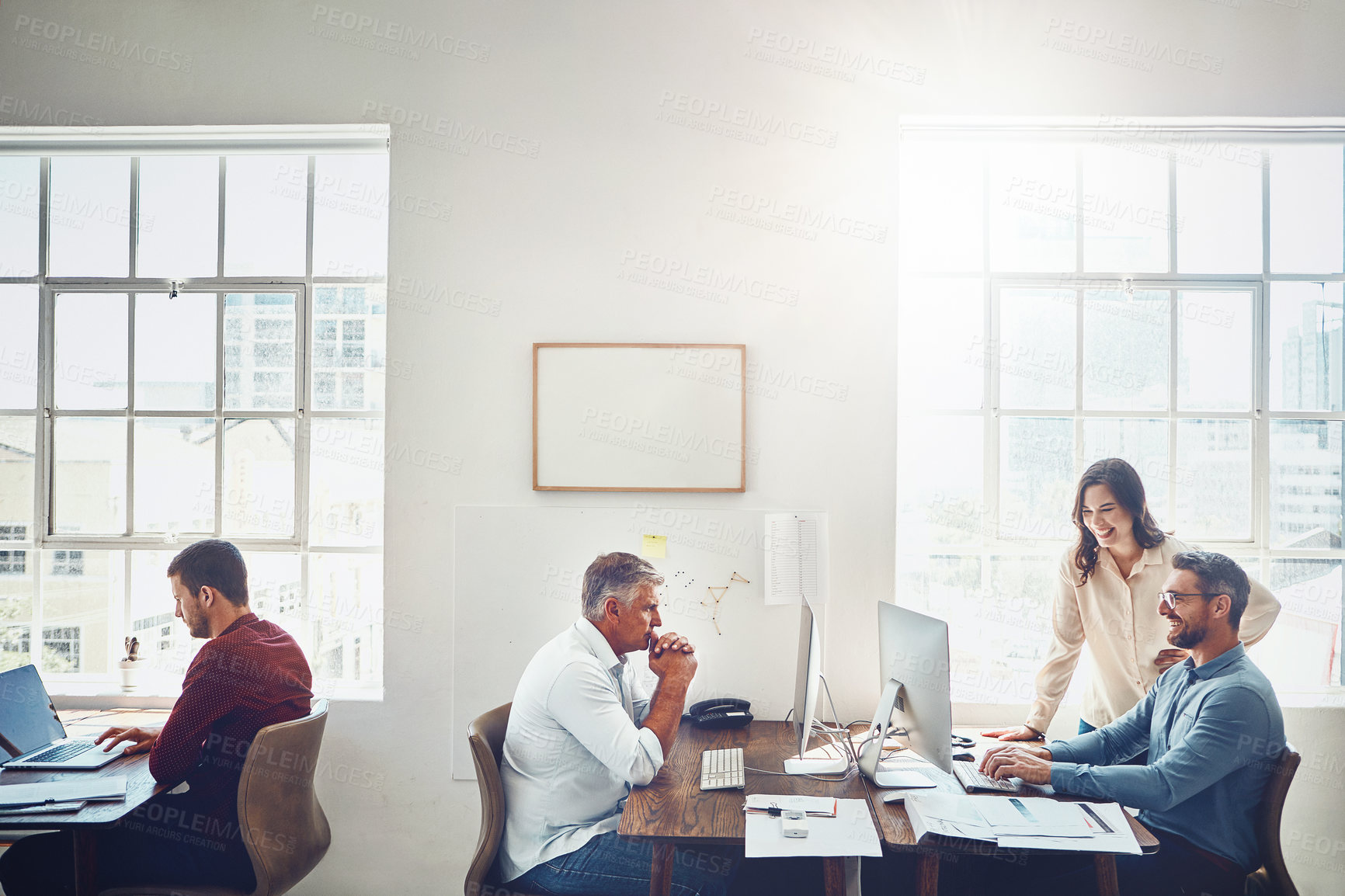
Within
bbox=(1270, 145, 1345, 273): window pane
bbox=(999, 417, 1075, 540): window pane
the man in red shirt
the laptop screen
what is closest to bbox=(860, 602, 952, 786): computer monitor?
bbox=(999, 417, 1075, 540): window pane

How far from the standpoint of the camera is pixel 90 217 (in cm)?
317

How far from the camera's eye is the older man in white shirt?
6.64 feet

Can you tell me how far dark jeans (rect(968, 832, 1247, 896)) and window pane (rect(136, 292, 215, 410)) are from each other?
3.20 metres

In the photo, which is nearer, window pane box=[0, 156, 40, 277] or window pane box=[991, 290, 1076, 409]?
window pane box=[991, 290, 1076, 409]

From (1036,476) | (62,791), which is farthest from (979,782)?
(62,791)

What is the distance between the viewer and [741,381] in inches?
112

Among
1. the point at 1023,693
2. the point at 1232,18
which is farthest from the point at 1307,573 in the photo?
the point at 1232,18

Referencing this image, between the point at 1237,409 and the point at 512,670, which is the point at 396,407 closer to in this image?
the point at 512,670

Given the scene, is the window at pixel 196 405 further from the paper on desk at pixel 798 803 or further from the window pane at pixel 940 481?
the window pane at pixel 940 481

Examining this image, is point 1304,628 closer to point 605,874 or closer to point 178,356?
point 605,874

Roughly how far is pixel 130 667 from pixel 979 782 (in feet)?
9.81

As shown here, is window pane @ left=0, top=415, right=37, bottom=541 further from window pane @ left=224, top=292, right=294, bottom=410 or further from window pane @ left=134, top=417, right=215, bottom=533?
window pane @ left=224, top=292, right=294, bottom=410

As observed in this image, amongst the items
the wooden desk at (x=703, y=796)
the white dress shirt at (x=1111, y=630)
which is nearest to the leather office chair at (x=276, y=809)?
the wooden desk at (x=703, y=796)

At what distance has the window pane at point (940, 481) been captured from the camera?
3.02 meters
